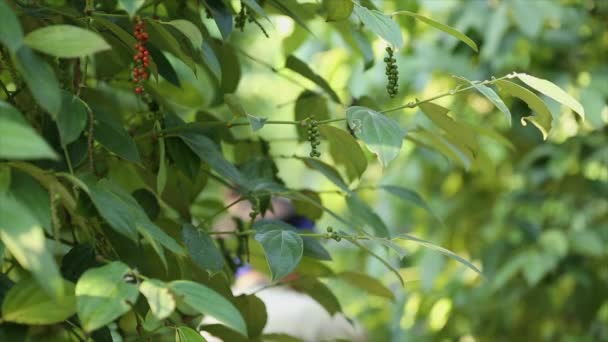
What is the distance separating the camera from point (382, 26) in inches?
27.9

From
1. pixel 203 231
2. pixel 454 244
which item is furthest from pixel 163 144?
pixel 454 244

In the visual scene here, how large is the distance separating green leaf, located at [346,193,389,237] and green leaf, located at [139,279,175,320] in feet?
1.21

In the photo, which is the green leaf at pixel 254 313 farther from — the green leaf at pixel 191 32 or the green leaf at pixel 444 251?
the green leaf at pixel 191 32

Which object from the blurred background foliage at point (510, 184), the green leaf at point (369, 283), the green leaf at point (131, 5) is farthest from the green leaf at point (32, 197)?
the blurred background foliage at point (510, 184)

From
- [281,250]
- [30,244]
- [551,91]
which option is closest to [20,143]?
[30,244]

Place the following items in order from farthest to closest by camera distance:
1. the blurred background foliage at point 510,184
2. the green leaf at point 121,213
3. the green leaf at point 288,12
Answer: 1. the blurred background foliage at point 510,184
2. the green leaf at point 288,12
3. the green leaf at point 121,213

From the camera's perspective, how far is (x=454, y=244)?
7.51 feet

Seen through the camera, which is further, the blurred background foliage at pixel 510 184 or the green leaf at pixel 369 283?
the blurred background foliage at pixel 510 184

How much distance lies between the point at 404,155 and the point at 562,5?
464 millimetres

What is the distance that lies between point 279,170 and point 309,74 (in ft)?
0.43

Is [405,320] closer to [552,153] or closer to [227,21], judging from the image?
[552,153]

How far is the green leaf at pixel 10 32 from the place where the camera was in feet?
1.68

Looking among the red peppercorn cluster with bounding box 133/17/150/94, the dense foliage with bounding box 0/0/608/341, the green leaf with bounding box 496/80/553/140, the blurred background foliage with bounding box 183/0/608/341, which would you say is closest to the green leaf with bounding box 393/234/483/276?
the dense foliage with bounding box 0/0/608/341

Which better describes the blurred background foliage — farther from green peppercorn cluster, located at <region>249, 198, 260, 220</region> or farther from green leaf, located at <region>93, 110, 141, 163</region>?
green leaf, located at <region>93, 110, 141, 163</region>
